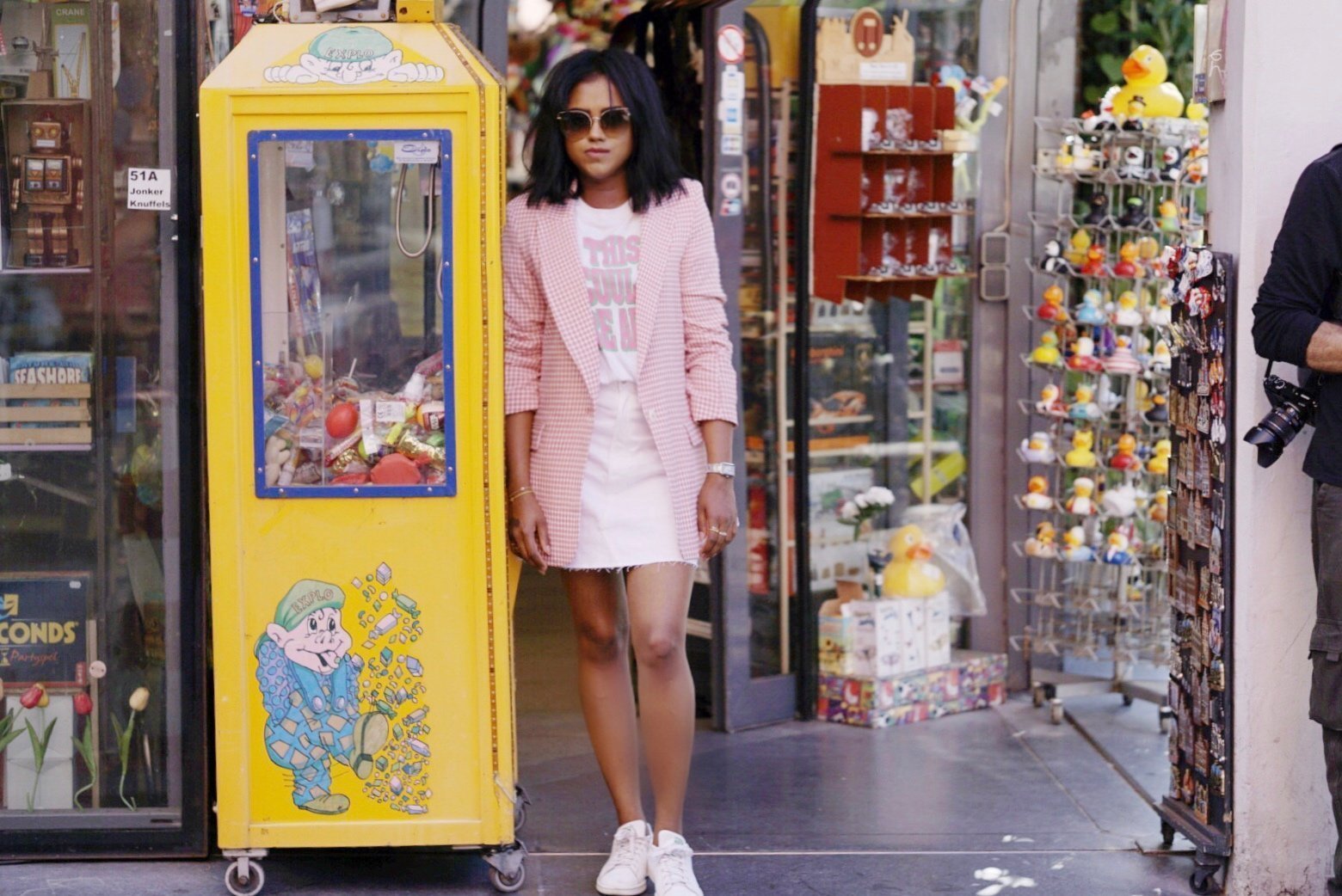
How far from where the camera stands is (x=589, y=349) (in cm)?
408

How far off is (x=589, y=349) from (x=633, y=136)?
1.64 feet

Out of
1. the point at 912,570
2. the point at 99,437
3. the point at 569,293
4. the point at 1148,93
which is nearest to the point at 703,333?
the point at 569,293

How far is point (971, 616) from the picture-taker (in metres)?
6.32

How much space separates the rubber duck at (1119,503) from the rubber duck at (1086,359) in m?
0.42

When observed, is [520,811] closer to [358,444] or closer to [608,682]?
[608,682]

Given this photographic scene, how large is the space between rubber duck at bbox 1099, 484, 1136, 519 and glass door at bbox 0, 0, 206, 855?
3093mm

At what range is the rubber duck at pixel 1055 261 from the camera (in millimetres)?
5941

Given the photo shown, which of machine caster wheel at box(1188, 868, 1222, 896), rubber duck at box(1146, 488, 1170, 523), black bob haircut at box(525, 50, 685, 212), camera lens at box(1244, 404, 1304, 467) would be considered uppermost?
black bob haircut at box(525, 50, 685, 212)

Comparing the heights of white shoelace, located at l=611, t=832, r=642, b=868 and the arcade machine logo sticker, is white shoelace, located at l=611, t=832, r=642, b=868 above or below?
below

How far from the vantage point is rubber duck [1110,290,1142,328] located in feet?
19.3

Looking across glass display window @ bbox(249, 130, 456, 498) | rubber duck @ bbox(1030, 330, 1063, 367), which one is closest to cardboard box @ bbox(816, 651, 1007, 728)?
rubber duck @ bbox(1030, 330, 1063, 367)

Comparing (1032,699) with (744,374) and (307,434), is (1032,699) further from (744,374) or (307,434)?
(307,434)

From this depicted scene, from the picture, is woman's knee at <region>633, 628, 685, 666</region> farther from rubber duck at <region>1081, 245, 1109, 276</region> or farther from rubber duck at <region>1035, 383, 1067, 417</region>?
rubber duck at <region>1081, 245, 1109, 276</region>

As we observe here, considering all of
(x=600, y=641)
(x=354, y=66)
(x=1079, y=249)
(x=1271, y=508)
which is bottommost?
(x=600, y=641)
